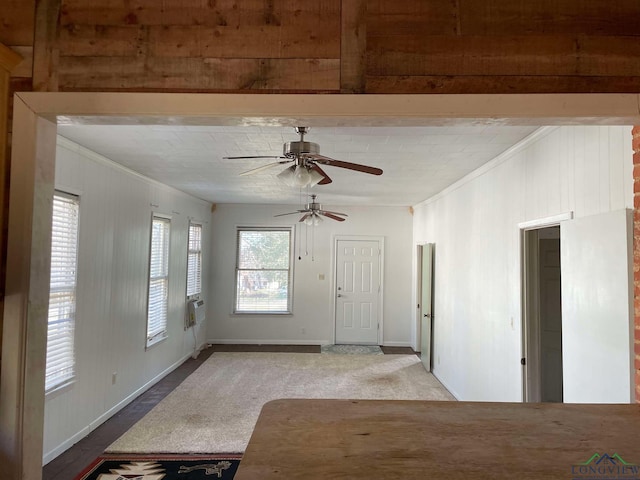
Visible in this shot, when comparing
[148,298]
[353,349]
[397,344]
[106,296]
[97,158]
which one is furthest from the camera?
[397,344]

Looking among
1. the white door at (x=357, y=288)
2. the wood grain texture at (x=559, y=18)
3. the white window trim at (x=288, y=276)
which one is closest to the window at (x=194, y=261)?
the white window trim at (x=288, y=276)

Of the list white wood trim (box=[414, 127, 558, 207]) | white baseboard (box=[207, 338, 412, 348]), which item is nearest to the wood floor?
white baseboard (box=[207, 338, 412, 348])

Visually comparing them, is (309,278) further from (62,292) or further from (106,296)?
(62,292)

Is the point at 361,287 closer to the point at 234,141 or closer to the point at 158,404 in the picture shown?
the point at 158,404

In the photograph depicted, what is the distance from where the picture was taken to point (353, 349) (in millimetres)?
6312

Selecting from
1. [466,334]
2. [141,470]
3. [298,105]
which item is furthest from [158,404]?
[298,105]

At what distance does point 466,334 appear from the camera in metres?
3.88

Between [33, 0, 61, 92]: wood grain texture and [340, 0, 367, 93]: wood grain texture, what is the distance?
1.02 metres

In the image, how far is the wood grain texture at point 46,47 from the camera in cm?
124

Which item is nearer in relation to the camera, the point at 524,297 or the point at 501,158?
the point at 524,297

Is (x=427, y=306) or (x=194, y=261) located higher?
(x=194, y=261)

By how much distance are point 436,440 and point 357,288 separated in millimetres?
5751

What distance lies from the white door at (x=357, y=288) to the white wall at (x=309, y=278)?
0.52ft

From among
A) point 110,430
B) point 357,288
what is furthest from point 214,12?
point 357,288
